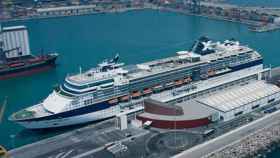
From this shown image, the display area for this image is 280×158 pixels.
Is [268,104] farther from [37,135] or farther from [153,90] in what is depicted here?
[37,135]

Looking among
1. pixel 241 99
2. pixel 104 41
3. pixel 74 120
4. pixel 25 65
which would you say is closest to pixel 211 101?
pixel 241 99

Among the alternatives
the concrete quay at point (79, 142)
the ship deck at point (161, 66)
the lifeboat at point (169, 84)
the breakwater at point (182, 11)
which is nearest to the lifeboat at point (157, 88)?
the lifeboat at point (169, 84)

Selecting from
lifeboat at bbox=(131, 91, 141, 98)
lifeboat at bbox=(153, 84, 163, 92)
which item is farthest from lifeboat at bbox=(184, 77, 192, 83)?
lifeboat at bbox=(131, 91, 141, 98)

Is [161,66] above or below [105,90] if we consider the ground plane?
above

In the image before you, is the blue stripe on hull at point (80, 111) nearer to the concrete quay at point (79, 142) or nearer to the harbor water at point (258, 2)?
the concrete quay at point (79, 142)

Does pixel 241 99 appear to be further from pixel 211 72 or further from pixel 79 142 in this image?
pixel 79 142
